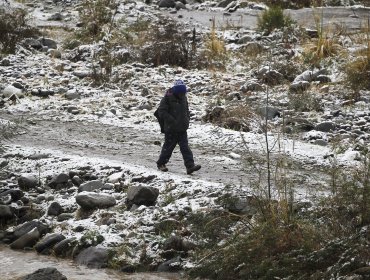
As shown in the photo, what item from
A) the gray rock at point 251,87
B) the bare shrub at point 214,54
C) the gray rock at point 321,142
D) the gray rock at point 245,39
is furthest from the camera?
the gray rock at point 245,39

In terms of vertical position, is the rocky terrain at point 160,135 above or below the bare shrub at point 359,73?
below

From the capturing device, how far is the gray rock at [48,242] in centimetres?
807

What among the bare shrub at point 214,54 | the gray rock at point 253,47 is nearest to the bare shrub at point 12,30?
the bare shrub at point 214,54

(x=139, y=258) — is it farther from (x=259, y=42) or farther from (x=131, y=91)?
(x=259, y=42)

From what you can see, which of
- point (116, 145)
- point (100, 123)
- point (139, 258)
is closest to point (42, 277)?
point (139, 258)

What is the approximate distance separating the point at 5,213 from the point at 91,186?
116 centimetres

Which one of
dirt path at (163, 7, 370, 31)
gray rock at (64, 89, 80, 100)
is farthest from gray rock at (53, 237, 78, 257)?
dirt path at (163, 7, 370, 31)

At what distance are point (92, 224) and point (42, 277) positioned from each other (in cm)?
168

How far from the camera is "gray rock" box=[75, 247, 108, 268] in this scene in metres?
7.60

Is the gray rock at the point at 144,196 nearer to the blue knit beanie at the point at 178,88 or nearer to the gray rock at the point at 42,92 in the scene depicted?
the blue knit beanie at the point at 178,88

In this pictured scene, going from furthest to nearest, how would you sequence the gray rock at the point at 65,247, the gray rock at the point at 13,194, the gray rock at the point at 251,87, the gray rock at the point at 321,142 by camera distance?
the gray rock at the point at 251,87 < the gray rock at the point at 321,142 < the gray rock at the point at 13,194 < the gray rock at the point at 65,247

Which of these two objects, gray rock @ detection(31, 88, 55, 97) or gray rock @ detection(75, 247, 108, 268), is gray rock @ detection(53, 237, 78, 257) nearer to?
gray rock @ detection(75, 247, 108, 268)

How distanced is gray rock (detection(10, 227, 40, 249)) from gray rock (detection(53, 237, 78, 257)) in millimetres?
404

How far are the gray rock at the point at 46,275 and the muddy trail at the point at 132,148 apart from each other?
8.79 feet
